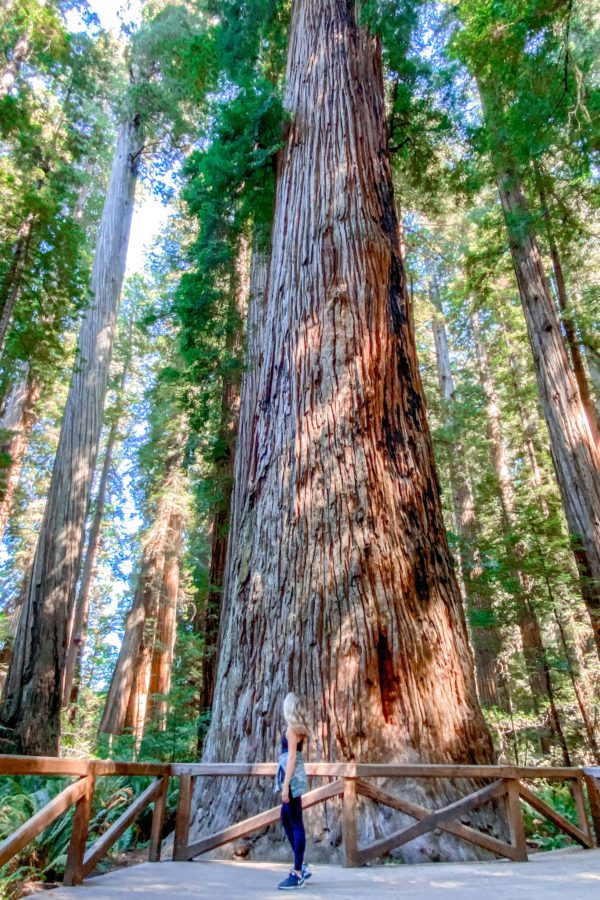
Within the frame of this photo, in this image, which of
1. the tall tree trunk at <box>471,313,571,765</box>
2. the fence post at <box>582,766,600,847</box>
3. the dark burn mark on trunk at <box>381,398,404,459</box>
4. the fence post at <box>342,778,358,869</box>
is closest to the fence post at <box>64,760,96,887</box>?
the fence post at <box>342,778,358,869</box>

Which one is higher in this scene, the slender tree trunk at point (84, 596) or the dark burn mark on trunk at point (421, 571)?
the slender tree trunk at point (84, 596)

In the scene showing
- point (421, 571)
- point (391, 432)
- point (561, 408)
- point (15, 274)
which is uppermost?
point (15, 274)

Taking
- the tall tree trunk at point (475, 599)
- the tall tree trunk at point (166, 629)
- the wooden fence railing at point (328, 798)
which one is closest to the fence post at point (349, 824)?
the wooden fence railing at point (328, 798)

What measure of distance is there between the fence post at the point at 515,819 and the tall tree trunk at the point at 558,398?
14.8ft

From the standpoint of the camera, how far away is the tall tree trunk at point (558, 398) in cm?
805

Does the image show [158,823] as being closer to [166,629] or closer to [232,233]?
[232,233]

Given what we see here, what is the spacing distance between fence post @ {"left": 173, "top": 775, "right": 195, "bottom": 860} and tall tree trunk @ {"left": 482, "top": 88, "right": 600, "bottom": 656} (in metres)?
6.00

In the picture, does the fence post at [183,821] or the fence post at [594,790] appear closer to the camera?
the fence post at [183,821]

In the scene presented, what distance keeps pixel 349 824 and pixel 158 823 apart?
1.31m

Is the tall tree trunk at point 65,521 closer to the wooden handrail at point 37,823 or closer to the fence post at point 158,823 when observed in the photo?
the fence post at point 158,823

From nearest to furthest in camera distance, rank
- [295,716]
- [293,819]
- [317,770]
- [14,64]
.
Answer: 1. [293,819]
2. [295,716]
3. [317,770]
4. [14,64]

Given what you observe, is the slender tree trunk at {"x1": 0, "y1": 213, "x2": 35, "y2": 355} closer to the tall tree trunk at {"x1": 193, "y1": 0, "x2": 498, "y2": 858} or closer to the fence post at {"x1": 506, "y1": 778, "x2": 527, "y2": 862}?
the tall tree trunk at {"x1": 193, "y1": 0, "x2": 498, "y2": 858}

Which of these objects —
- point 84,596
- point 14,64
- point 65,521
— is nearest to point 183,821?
point 65,521

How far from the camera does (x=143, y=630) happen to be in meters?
13.9
